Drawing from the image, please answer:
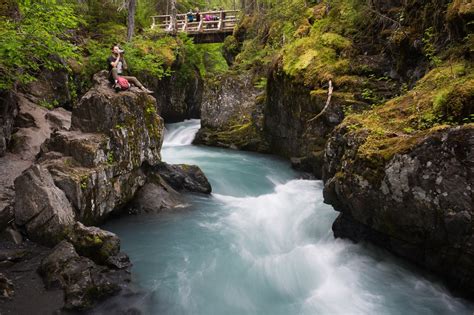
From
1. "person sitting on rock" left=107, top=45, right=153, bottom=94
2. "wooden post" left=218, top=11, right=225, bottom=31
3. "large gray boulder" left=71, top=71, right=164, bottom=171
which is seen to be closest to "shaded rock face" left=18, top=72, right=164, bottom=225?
"large gray boulder" left=71, top=71, right=164, bottom=171

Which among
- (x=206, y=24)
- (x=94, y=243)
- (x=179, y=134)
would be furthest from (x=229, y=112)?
(x=94, y=243)

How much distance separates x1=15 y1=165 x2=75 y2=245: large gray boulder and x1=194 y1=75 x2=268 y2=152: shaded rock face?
12.1m

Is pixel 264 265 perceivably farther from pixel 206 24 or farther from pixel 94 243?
pixel 206 24

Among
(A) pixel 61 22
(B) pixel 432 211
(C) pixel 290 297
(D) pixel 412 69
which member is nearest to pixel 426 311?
(B) pixel 432 211

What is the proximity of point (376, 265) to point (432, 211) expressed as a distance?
2.21 metres

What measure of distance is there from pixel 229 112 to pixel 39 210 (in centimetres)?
1352

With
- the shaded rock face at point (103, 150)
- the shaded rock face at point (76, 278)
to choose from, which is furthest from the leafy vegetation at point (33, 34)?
the shaded rock face at point (76, 278)

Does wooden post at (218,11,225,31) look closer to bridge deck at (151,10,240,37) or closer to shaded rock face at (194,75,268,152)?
bridge deck at (151,10,240,37)

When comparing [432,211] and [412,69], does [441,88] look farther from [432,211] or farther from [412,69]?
[412,69]

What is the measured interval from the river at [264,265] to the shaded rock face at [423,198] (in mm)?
622

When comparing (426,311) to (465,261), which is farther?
(426,311)

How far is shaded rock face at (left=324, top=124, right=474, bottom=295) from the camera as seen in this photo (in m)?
5.29

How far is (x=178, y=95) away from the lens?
2538cm

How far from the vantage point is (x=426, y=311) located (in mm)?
6168
